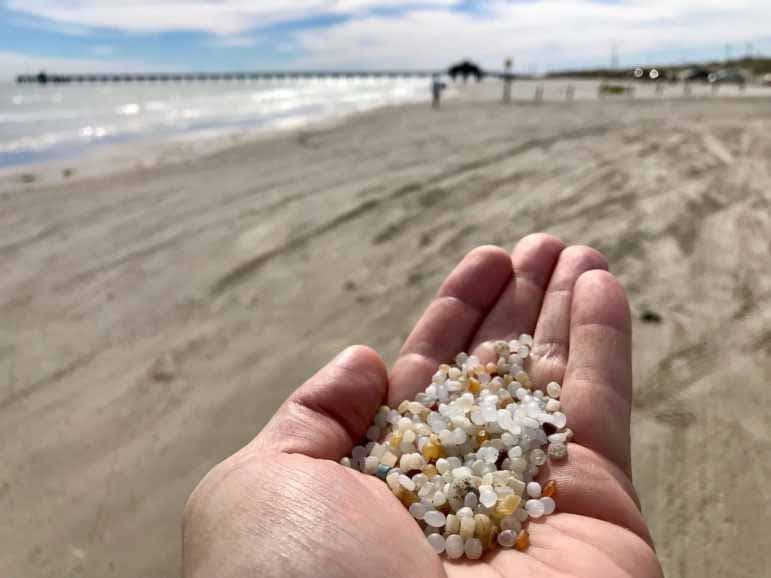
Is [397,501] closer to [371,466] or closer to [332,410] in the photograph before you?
[371,466]

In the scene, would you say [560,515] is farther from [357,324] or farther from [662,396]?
[357,324]

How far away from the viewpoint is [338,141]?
1383cm

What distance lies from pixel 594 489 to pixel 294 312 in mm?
3165

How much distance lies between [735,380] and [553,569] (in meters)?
2.46

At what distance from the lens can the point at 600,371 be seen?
226 cm

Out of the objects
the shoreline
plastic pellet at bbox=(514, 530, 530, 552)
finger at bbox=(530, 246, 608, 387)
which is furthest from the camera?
the shoreline

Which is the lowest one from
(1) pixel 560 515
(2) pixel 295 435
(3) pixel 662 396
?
(3) pixel 662 396

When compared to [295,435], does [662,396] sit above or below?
below

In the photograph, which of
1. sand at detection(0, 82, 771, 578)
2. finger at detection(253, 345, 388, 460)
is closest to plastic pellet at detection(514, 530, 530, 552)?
finger at detection(253, 345, 388, 460)

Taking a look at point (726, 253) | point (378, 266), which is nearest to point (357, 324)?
point (378, 266)

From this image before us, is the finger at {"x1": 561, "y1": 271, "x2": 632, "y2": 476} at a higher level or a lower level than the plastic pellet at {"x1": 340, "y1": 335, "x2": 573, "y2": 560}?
higher

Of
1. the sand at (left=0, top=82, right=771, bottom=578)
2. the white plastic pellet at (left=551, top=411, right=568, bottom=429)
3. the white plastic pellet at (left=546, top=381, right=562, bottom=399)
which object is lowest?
the sand at (left=0, top=82, right=771, bottom=578)

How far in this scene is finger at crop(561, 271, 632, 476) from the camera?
215 cm

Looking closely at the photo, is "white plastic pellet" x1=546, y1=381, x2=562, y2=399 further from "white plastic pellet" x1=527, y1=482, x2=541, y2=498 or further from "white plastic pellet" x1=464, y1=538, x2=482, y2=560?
"white plastic pellet" x1=464, y1=538, x2=482, y2=560
